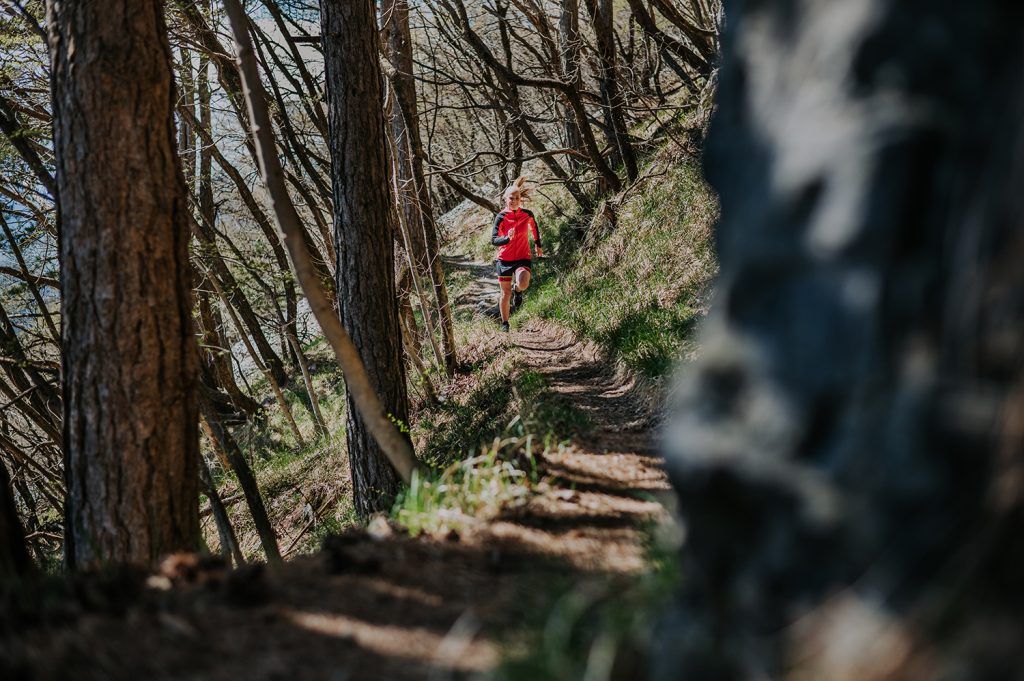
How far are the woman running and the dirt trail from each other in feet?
26.1

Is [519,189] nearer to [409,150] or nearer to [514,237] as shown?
[514,237]

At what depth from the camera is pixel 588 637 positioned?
2.18m

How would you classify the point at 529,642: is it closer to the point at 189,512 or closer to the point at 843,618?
the point at 843,618

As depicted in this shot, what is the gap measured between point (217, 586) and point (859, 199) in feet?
8.32

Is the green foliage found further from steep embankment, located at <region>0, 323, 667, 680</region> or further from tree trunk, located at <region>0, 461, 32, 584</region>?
tree trunk, located at <region>0, 461, 32, 584</region>

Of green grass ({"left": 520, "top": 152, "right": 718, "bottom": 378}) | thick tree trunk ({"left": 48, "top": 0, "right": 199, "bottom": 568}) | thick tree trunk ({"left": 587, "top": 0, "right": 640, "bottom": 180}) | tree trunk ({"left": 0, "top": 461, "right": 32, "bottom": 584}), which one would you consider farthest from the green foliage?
thick tree trunk ({"left": 587, "top": 0, "right": 640, "bottom": 180})

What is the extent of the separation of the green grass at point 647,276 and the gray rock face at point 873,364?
508cm

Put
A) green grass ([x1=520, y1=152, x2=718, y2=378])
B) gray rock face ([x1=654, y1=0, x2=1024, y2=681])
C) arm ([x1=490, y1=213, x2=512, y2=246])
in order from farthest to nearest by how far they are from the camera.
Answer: arm ([x1=490, y1=213, x2=512, y2=246]), green grass ([x1=520, y1=152, x2=718, y2=378]), gray rock face ([x1=654, y1=0, x2=1024, y2=681])

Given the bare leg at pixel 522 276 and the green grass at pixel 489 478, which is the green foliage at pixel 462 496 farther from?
the bare leg at pixel 522 276

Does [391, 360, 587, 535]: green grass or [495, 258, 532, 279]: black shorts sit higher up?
[495, 258, 532, 279]: black shorts

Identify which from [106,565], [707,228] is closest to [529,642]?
[106,565]

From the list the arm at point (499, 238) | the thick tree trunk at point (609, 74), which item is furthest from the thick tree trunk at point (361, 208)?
the thick tree trunk at point (609, 74)

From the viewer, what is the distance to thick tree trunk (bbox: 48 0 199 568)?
397 cm

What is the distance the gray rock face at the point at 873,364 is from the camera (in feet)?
4.31
